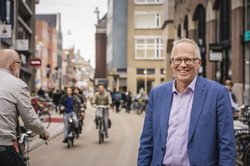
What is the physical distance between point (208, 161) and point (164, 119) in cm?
43

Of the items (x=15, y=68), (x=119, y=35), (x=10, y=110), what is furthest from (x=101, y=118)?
(x=119, y=35)

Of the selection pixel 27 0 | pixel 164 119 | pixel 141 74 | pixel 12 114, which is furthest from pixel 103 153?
pixel 141 74

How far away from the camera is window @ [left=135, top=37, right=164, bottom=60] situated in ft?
237

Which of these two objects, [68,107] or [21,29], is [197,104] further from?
[21,29]

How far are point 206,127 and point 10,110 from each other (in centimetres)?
194

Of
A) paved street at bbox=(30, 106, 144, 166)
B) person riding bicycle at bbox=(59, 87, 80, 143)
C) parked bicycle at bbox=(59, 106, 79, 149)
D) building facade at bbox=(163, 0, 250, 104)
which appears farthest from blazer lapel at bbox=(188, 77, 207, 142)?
building facade at bbox=(163, 0, 250, 104)

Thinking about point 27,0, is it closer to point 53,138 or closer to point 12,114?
point 53,138

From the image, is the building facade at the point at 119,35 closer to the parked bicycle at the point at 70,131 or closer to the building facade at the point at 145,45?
the building facade at the point at 145,45

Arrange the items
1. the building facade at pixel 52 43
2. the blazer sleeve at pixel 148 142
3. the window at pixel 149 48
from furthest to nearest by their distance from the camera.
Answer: the building facade at pixel 52 43
the window at pixel 149 48
the blazer sleeve at pixel 148 142

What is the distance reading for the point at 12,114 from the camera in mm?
5199

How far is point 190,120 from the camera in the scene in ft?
13.4

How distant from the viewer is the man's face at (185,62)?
13.7ft

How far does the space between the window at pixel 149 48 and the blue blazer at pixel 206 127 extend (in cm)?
6762

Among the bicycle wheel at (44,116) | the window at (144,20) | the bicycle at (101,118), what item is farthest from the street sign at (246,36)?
the window at (144,20)
